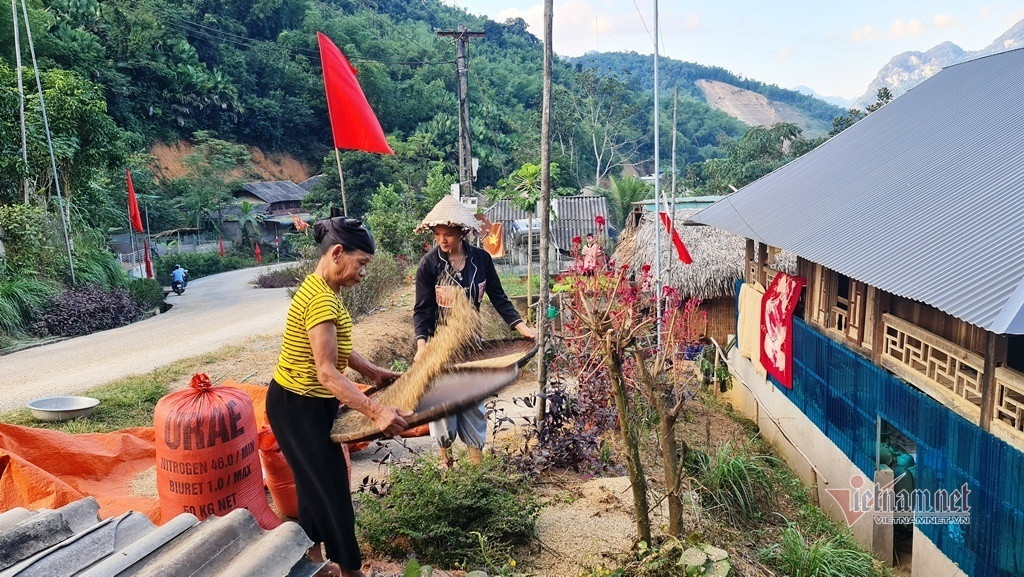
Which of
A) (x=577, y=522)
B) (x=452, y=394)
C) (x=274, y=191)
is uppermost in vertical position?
(x=274, y=191)

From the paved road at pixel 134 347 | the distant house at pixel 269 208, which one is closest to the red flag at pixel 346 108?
the paved road at pixel 134 347

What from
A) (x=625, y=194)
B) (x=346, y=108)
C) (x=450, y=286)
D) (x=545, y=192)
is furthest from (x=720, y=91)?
(x=450, y=286)

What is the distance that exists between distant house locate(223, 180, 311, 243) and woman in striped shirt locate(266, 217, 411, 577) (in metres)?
28.2

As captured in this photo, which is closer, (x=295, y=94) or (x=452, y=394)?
(x=452, y=394)

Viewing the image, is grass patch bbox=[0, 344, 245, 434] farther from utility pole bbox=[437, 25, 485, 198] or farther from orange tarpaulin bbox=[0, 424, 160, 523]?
utility pole bbox=[437, 25, 485, 198]

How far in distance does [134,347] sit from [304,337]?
29.1 ft

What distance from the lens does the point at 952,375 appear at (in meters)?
4.98

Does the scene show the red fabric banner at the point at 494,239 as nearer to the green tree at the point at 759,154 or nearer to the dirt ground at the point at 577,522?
the dirt ground at the point at 577,522

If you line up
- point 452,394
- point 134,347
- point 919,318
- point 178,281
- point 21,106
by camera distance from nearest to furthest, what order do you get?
point 452,394 < point 919,318 < point 134,347 < point 21,106 < point 178,281

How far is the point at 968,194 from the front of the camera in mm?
4934

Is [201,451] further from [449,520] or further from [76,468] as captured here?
[76,468]

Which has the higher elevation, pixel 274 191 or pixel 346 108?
pixel 274 191

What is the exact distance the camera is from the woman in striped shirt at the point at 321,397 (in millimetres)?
2541

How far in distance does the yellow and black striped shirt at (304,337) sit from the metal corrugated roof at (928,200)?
3.08 metres
